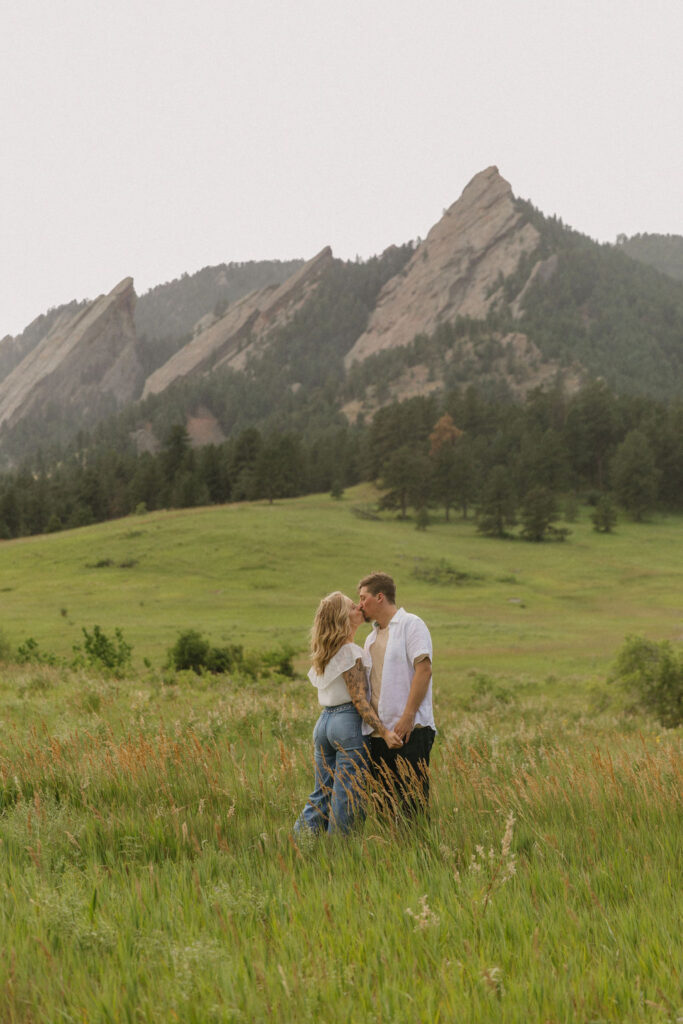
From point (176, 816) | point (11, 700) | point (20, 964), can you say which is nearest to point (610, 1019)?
point (20, 964)

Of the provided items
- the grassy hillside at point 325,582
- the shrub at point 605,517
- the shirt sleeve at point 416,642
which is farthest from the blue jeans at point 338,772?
the shrub at point 605,517

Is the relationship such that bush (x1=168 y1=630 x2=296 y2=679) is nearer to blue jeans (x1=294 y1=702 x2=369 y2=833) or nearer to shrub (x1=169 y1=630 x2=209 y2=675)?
shrub (x1=169 y1=630 x2=209 y2=675)

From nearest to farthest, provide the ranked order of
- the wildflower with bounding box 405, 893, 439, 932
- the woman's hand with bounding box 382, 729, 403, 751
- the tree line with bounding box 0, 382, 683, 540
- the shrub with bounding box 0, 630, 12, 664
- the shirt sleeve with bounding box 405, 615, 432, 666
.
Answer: the wildflower with bounding box 405, 893, 439, 932 → the woman's hand with bounding box 382, 729, 403, 751 → the shirt sleeve with bounding box 405, 615, 432, 666 → the shrub with bounding box 0, 630, 12, 664 → the tree line with bounding box 0, 382, 683, 540

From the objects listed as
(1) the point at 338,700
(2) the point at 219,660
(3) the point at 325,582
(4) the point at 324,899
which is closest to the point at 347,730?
Result: (1) the point at 338,700

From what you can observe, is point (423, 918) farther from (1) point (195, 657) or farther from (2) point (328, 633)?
(1) point (195, 657)

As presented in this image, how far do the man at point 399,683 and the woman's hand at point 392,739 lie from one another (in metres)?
0.07

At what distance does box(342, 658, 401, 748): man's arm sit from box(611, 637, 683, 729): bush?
15.9m

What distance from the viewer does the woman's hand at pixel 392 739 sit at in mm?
4980

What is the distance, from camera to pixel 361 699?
5.17 meters

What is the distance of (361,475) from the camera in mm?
111562

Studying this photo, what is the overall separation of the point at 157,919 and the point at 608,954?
5.98 ft

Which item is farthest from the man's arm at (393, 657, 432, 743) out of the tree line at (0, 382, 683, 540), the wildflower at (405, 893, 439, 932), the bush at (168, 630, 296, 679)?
the tree line at (0, 382, 683, 540)

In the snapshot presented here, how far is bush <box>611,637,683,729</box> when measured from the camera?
61.8ft

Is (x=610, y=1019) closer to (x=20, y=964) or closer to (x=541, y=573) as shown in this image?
(x=20, y=964)
